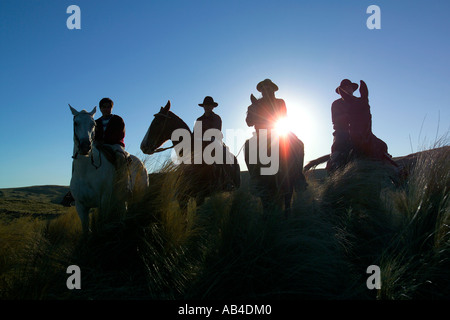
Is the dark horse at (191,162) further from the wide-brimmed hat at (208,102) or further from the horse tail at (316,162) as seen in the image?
the horse tail at (316,162)

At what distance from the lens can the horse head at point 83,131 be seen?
4.44 meters

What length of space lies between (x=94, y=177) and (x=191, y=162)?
70.5 inches

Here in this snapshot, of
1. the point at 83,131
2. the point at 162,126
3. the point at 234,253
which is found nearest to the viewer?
the point at 234,253

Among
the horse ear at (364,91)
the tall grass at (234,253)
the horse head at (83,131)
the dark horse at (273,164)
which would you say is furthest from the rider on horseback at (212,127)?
the horse ear at (364,91)

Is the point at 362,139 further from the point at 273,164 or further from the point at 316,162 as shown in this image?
the point at 273,164

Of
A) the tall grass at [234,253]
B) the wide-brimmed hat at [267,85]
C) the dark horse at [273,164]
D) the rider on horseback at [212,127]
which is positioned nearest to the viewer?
the tall grass at [234,253]

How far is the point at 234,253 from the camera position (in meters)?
2.65

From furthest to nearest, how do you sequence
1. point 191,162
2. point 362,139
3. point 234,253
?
point 362,139 < point 191,162 < point 234,253

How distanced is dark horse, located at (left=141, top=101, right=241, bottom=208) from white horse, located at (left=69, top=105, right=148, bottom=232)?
77 centimetres

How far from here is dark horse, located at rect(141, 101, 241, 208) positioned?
4.73m

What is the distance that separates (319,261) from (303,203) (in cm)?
155

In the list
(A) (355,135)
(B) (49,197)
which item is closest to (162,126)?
(A) (355,135)
